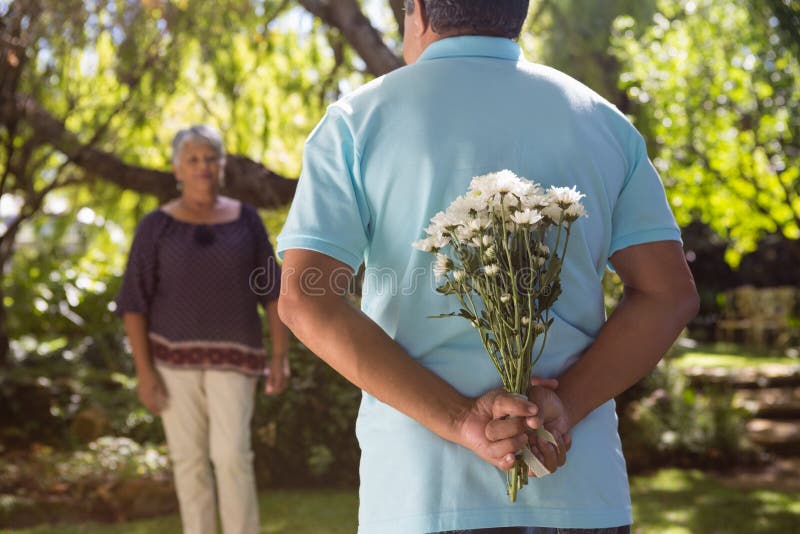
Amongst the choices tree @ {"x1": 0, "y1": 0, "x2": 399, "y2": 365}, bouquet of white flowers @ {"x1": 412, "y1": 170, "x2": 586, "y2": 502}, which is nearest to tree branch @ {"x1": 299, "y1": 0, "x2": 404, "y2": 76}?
tree @ {"x1": 0, "y1": 0, "x2": 399, "y2": 365}

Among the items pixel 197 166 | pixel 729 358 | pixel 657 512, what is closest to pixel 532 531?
pixel 197 166

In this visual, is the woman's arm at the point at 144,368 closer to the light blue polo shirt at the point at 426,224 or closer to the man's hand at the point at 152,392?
the man's hand at the point at 152,392

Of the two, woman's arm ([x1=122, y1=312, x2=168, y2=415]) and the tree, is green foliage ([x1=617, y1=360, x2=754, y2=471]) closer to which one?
the tree

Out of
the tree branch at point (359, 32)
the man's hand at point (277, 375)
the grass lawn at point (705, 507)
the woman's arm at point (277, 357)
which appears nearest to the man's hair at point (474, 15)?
the woman's arm at point (277, 357)

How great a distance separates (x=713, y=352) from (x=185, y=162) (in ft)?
44.6

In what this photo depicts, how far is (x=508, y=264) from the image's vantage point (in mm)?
1445

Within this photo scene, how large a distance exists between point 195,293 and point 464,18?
293 centimetres

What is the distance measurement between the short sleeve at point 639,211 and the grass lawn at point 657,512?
4.34 metres

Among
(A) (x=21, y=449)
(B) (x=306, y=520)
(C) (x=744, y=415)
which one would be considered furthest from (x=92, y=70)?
(C) (x=744, y=415)

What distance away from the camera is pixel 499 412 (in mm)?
1362

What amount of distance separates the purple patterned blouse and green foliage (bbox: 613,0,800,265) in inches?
247

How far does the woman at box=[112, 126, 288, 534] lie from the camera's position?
421 centimetres

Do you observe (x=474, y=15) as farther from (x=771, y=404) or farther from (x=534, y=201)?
(x=771, y=404)

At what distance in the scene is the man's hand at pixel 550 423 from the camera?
138 centimetres
